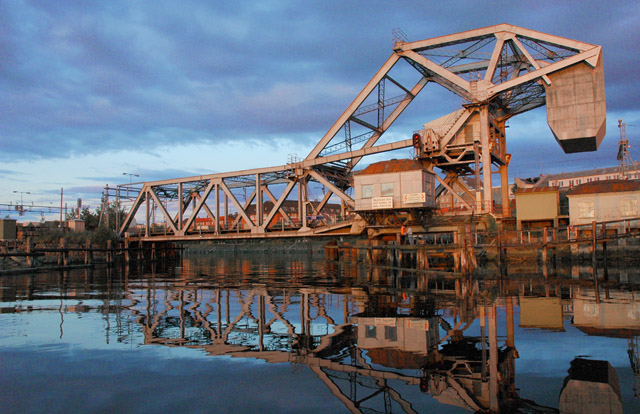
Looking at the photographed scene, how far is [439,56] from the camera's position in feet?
129

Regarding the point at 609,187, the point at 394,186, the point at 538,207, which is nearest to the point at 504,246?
the point at 394,186

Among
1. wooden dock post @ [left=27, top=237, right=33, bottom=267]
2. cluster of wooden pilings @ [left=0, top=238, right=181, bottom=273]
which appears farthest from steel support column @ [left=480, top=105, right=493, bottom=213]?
wooden dock post @ [left=27, top=237, right=33, bottom=267]

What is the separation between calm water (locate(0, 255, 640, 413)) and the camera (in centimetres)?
729

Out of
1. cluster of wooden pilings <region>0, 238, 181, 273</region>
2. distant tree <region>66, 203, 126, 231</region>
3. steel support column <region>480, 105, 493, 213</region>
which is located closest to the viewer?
steel support column <region>480, 105, 493, 213</region>

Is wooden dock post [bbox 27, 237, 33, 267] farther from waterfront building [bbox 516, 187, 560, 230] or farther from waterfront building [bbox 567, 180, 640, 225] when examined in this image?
A: waterfront building [bbox 567, 180, 640, 225]

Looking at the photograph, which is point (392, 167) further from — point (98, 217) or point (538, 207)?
point (98, 217)

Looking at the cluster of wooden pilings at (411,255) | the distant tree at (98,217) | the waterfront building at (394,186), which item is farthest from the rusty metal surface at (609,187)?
the distant tree at (98,217)

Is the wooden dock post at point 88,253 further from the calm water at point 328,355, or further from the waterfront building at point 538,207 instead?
the waterfront building at point 538,207

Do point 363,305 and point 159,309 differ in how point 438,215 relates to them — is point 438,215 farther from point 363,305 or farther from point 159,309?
point 159,309

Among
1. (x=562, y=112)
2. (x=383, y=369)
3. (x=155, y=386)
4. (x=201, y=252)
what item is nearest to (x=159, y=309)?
(x=155, y=386)

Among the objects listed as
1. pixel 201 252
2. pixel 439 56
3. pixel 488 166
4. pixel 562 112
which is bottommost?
pixel 201 252

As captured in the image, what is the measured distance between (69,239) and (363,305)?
5549 cm

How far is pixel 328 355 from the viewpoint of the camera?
9.95m

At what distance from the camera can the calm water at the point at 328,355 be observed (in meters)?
7.29
